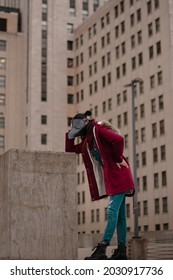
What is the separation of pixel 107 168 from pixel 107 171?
0.12 ft

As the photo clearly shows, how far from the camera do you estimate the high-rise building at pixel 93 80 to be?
5922 centimetres

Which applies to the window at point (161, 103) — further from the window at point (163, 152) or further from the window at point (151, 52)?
the window at point (151, 52)

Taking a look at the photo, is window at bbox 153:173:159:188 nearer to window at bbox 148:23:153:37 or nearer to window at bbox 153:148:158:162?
window at bbox 153:148:158:162

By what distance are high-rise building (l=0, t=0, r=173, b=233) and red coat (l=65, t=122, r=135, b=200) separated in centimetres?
4928

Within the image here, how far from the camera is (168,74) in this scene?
193 ft

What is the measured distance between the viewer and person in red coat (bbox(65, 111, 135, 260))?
6227mm

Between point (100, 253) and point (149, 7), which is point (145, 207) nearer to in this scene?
point (149, 7)

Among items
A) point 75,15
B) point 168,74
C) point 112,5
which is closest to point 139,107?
point 168,74

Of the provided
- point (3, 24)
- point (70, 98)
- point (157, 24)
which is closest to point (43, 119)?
point (70, 98)

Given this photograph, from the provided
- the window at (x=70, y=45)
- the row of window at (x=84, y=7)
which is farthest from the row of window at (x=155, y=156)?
the row of window at (x=84, y=7)

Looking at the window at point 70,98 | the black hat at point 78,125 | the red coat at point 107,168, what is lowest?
the red coat at point 107,168
